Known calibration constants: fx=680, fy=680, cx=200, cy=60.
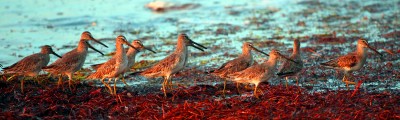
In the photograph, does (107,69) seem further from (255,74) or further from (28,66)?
(255,74)

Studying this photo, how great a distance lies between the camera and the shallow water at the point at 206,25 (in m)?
13.9

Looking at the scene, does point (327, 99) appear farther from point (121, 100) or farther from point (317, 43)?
point (317, 43)

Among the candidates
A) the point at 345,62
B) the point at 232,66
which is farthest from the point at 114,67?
the point at 345,62

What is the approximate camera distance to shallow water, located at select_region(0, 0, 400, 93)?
45.4 ft

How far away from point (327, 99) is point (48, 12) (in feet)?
40.9

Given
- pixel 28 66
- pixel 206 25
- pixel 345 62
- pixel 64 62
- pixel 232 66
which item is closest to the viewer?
pixel 232 66

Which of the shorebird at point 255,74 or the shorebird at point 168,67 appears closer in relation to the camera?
the shorebird at point 255,74

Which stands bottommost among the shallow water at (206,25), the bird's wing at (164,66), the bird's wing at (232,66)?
the shallow water at (206,25)

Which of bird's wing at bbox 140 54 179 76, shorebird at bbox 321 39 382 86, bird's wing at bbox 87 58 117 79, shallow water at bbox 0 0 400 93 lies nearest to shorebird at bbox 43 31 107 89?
bird's wing at bbox 87 58 117 79

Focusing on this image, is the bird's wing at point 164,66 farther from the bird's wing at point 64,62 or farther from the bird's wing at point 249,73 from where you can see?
the bird's wing at point 64,62

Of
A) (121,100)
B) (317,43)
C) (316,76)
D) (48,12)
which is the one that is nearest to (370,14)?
(317,43)

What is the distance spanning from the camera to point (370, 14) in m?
18.2

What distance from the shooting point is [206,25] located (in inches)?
685

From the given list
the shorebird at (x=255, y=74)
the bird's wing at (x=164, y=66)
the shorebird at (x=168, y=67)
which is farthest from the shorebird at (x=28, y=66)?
the shorebird at (x=255, y=74)
